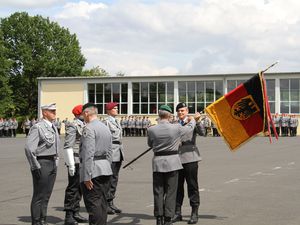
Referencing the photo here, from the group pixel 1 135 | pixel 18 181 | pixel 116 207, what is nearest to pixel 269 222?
pixel 116 207

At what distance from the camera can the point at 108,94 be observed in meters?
55.0

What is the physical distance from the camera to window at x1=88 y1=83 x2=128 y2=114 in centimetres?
5444

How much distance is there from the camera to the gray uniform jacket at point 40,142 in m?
7.73

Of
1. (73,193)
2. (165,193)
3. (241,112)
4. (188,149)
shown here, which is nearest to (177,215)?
(165,193)

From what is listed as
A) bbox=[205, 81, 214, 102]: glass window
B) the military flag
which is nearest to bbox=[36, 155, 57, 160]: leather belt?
the military flag

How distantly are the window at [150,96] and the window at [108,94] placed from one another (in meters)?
1.04

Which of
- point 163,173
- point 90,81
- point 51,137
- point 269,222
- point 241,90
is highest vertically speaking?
point 90,81

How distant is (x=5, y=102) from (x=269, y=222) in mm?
58245

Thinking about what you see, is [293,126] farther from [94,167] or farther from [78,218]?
[94,167]

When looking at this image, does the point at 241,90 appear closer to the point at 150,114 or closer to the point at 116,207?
the point at 116,207

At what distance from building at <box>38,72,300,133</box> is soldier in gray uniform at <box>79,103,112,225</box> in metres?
43.9

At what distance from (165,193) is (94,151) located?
1710mm

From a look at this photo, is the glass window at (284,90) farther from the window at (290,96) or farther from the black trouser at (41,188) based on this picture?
the black trouser at (41,188)

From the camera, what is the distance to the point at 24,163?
1925 centimetres
